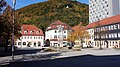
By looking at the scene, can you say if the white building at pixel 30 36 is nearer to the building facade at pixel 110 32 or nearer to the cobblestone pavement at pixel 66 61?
the building facade at pixel 110 32

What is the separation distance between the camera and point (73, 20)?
5571 inches

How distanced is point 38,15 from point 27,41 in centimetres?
3170

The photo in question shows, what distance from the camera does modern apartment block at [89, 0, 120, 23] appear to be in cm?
12281

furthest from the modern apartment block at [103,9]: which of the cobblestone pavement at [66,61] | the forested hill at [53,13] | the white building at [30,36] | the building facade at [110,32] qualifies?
the cobblestone pavement at [66,61]

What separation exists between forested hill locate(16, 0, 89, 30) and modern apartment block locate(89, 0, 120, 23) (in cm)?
737

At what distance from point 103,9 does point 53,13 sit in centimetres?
2769

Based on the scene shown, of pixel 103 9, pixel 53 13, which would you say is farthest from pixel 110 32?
pixel 53 13

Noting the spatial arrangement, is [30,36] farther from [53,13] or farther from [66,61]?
[66,61]

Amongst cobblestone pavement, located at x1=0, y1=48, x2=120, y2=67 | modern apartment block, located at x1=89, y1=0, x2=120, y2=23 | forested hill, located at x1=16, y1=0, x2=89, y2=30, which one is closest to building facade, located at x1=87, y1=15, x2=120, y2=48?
modern apartment block, located at x1=89, y1=0, x2=120, y2=23

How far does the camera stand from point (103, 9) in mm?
130750

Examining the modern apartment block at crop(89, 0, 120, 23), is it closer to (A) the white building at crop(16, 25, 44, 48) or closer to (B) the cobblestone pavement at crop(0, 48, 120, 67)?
(A) the white building at crop(16, 25, 44, 48)

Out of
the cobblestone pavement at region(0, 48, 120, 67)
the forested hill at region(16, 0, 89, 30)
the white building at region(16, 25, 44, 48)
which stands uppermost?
the forested hill at region(16, 0, 89, 30)

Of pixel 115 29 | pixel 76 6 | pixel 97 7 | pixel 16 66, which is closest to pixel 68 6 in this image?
pixel 76 6

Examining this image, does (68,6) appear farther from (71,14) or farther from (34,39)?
(34,39)
